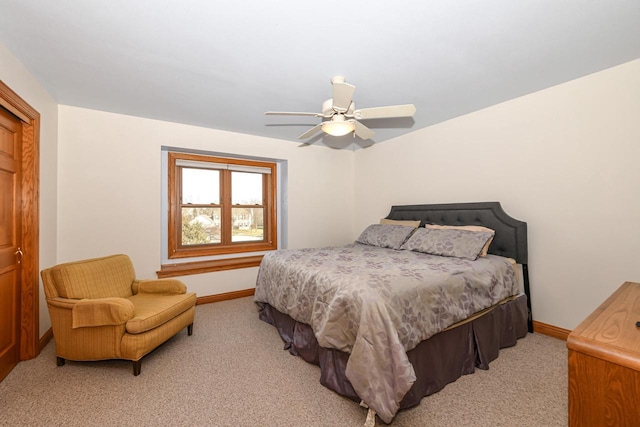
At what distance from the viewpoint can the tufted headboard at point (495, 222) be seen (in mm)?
2754

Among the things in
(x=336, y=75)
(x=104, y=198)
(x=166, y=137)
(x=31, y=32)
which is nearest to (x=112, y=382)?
(x=104, y=198)

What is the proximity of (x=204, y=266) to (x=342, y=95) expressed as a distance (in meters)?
2.88

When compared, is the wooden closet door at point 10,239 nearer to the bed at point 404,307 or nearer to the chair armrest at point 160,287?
the chair armrest at point 160,287

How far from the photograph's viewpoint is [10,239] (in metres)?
2.15

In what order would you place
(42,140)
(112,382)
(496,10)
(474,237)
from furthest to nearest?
(474,237) < (42,140) < (112,382) < (496,10)

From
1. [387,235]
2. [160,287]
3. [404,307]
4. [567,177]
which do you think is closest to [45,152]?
[160,287]

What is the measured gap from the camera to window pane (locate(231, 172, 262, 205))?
14.2ft

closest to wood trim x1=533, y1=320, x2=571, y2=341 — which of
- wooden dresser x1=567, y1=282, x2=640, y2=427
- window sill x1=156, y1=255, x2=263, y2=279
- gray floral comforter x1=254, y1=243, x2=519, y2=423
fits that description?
gray floral comforter x1=254, y1=243, x2=519, y2=423

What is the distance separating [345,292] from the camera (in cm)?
178

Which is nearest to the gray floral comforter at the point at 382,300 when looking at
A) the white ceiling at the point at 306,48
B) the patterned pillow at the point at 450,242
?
the patterned pillow at the point at 450,242

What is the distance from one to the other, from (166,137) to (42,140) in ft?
3.81

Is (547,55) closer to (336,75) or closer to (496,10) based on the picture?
(496,10)

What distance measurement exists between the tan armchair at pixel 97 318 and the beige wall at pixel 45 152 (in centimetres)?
57

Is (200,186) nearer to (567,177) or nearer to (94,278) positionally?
(94,278)
